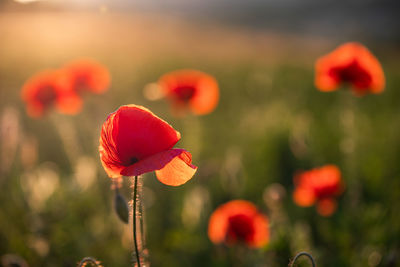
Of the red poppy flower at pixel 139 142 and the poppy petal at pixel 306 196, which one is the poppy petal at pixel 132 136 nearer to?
the red poppy flower at pixel 139 142

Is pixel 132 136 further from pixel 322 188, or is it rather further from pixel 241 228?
pixel 322 188

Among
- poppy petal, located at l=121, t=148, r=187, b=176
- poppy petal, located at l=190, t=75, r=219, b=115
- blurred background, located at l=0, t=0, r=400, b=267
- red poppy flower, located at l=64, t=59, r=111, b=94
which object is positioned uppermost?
poppy petal, located at l=121, t=148, r=187, b=176

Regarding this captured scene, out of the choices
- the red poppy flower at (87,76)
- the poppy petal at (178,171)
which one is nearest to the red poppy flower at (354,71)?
the red poppy flower at (87,76)

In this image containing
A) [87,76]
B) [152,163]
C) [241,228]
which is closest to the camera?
[152,163]

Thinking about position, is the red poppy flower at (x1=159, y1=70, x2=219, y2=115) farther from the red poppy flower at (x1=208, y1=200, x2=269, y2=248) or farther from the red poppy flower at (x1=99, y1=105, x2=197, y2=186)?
the red poppy flower at (x1=99, y1=105, x2=197, y2=186)

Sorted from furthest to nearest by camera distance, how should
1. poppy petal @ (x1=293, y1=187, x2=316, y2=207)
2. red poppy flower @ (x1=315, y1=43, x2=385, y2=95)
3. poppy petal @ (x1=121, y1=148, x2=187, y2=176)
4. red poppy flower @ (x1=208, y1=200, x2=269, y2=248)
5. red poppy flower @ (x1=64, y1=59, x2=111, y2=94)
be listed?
red poppy flower @ (x1=64, y1=59, x2=111, y2=94)
poppy petal @ (x1=293, y1=187, x2=316, y2=207)
red poppy flower @ (x1=315, y1=43, x2=385, y2=95)
red poppy flower @ (x1=208, y1=200, x2=269, y2=248)
poppy petal @ (x1=121, y1=148, x2=187, y2=176)

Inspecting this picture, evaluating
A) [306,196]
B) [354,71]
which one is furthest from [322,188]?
[354,71]

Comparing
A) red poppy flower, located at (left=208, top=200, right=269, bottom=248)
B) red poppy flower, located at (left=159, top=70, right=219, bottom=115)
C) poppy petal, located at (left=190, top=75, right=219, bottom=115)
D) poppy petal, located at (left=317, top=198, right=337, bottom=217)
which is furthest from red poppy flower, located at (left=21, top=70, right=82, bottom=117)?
poppy petal, located at (left=317, top=198, right=337, bottom=217)
